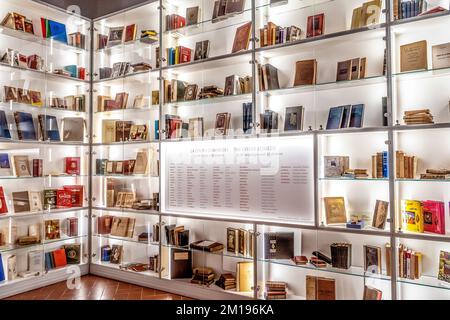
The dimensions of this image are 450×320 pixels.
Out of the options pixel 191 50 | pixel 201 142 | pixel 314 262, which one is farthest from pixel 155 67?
pixel 314 262

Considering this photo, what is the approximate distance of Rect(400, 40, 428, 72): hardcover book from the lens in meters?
2.70

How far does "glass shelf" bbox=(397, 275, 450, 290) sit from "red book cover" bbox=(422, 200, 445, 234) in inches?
15.3

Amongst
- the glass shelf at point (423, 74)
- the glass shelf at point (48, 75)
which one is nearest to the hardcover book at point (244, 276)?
the glass shelf at point (423, 74)

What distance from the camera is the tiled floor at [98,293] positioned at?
3.54 m

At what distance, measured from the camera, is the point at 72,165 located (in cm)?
428

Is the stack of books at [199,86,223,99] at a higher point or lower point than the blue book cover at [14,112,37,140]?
higher

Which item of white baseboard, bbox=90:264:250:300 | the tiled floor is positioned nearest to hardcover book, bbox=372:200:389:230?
white baseboard, bbox=90:264:250:300

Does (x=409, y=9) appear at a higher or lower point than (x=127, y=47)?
lower

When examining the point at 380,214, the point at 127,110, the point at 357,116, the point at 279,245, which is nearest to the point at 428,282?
the point at 380,214

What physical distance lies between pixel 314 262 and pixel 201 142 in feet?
5.30

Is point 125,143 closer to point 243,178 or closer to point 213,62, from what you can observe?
point 213,62

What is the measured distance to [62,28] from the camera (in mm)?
4270

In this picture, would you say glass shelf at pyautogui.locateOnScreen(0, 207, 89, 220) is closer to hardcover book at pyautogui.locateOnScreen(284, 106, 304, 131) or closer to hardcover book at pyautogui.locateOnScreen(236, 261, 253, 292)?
hardcover book at pyautogui.locateOnScreen(236, 261, 253, 292)

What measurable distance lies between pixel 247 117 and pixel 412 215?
1641 mm
